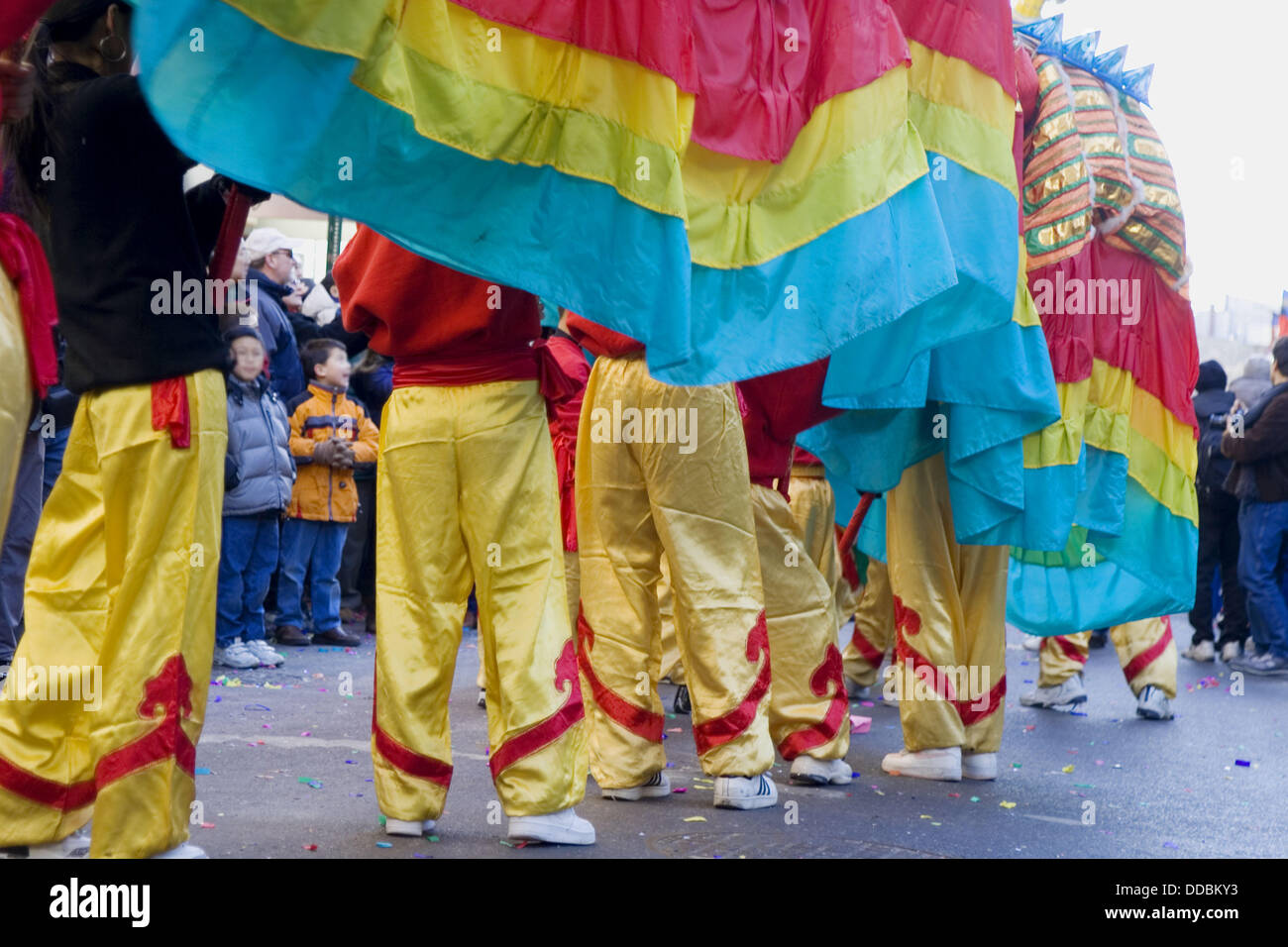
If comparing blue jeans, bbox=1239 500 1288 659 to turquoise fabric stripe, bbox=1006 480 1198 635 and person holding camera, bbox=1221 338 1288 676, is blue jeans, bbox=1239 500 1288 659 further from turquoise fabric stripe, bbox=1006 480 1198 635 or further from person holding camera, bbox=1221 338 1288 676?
turquoise fabric stripe, bbox=1006 480 1198 635

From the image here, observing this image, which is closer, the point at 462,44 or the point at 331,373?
the point at 462,44

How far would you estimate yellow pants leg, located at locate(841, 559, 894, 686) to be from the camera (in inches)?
270

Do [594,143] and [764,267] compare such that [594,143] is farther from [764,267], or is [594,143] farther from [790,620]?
[790,620]

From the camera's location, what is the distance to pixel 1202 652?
32.8ft

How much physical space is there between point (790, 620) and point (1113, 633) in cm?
267

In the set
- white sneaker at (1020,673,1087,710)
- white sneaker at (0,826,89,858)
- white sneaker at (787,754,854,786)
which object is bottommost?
white sneaker at (1020,673,1087,710)

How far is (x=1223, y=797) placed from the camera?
479cm

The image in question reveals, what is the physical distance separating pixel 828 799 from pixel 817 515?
Result: 1.92 m

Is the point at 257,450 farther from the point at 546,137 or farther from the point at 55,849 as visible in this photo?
the point at 546,137

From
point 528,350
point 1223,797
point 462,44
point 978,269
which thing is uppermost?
point 462,44

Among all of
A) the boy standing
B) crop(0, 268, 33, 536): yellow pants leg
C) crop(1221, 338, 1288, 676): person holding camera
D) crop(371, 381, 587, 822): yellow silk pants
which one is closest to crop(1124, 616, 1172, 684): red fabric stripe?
crop(1221, 338, 1288, 676): person holding camera

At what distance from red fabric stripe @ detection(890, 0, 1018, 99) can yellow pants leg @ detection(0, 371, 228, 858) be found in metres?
2.34

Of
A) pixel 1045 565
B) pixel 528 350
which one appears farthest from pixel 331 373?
pixel 528 350

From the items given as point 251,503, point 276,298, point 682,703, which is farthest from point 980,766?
point 276,298
